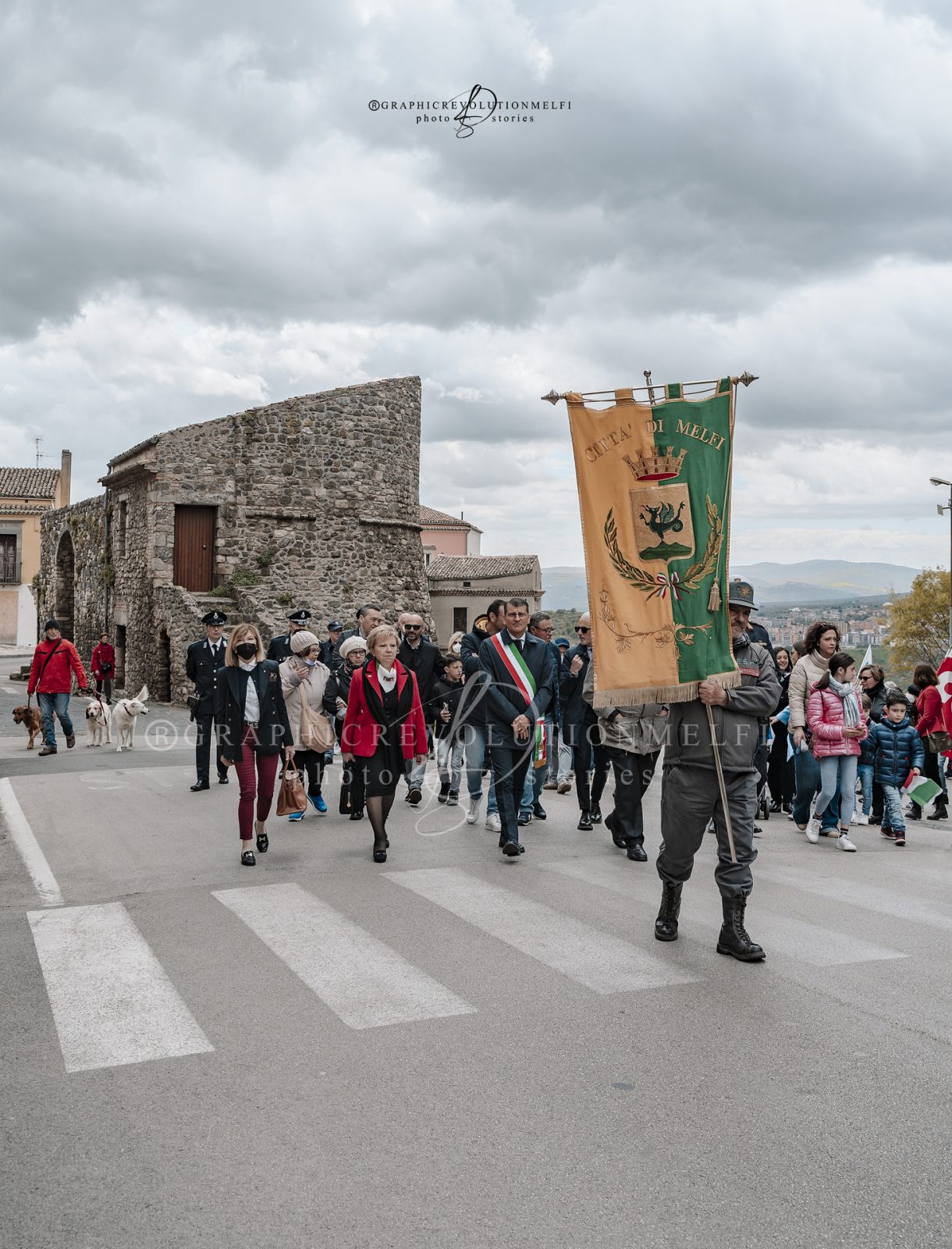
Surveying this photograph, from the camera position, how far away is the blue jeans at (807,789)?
1016cm

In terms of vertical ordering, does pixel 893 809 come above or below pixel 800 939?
above

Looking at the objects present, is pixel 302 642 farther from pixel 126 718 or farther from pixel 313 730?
pixel 126 718

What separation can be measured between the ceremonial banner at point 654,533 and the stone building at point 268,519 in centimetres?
2217

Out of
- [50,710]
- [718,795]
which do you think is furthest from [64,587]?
[718,795]

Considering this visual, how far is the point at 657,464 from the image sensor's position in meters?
6.59

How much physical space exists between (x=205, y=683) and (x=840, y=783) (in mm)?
7196

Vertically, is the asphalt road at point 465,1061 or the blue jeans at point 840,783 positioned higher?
the blue jeans at point 840,783

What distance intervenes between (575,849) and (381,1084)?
16.4 ft

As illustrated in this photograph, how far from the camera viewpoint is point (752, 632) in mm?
8133

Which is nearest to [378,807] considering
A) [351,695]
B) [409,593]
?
[351,695]

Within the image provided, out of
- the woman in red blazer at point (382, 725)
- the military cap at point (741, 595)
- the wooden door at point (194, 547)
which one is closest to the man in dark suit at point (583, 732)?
the woman in red blazer at point (382, 725)

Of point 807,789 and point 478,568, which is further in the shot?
point 478,568

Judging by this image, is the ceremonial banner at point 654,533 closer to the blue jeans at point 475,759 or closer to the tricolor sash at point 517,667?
the tricolor sash at point 517,667

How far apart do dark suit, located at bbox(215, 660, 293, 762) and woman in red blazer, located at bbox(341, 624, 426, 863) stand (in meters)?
0.54
